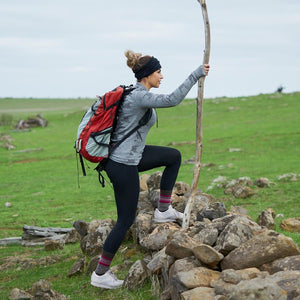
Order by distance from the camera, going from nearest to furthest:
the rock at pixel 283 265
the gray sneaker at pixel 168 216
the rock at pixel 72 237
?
the rock at pixel 283 265
the gray sneaker at pixel 168 216
the rock at pixel 72 237

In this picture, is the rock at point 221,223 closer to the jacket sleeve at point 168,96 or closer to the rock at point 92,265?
the jacket sleeve at point 168,96

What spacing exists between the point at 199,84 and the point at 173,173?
4.47 feet

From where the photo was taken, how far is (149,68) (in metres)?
7.21

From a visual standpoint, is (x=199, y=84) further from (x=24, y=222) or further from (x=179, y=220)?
(x=24, y=222)

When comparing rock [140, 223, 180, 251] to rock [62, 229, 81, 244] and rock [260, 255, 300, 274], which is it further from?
rock [62, 229, 81, 244]

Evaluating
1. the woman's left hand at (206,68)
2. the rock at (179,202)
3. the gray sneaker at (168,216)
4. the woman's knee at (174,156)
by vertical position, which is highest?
the woman's left hand at (206,68)

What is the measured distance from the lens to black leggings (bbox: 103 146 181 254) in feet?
23.5

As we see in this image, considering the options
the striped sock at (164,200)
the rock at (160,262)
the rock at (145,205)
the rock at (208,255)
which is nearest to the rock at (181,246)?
the rock at (160,262)

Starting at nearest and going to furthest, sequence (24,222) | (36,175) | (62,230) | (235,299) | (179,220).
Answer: (235,299) → (179,220) → (62,230) → (24,222) → (36,175)

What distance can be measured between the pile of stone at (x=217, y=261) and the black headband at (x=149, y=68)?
2.18 metres

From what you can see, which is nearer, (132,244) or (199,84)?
(199,84)

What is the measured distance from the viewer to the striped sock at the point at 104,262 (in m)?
7.66

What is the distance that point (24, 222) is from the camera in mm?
15938

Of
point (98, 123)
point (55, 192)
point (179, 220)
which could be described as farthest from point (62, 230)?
point (55, 192)
